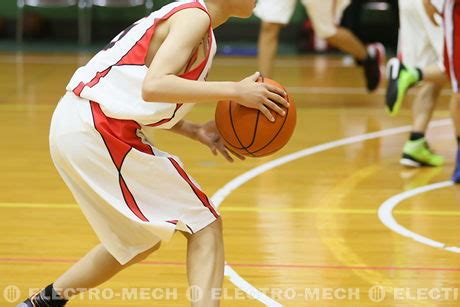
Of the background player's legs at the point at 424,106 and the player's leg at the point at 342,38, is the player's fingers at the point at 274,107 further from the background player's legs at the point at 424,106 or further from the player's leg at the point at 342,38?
the player's leg at the point at 342,38

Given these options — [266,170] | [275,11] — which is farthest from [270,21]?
[266,170]

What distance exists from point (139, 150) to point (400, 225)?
2238 mm

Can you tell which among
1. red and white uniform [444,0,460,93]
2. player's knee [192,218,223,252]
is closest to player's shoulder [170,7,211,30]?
player's knee [192,218,223,252]

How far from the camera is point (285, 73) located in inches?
413

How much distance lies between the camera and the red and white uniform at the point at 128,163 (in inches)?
124

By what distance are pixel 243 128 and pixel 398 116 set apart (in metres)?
5.03

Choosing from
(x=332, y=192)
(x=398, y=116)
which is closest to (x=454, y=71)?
(x=332, y=192)

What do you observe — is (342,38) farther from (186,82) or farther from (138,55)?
(186,82)

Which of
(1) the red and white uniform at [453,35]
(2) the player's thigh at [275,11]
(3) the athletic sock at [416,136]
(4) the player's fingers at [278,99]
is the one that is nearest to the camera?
(4) the player's fingers at [278,99]

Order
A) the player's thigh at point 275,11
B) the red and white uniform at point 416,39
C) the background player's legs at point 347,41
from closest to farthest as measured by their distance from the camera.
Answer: the red and white uniform at point 416,39, the player's thigh at point 275,11, the background player's legs at point 347,41

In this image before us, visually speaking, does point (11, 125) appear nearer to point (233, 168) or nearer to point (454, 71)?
point (233, 168)

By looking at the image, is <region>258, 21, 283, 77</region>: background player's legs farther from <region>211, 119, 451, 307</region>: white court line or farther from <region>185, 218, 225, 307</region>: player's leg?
<region>185, 218, 225, 307</region>: player's leg

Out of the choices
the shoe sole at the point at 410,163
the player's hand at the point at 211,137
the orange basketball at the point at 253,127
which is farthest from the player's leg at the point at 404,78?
the orange basketball at the point at 253,127

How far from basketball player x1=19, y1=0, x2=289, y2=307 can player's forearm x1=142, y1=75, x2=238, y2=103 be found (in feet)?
0.24
